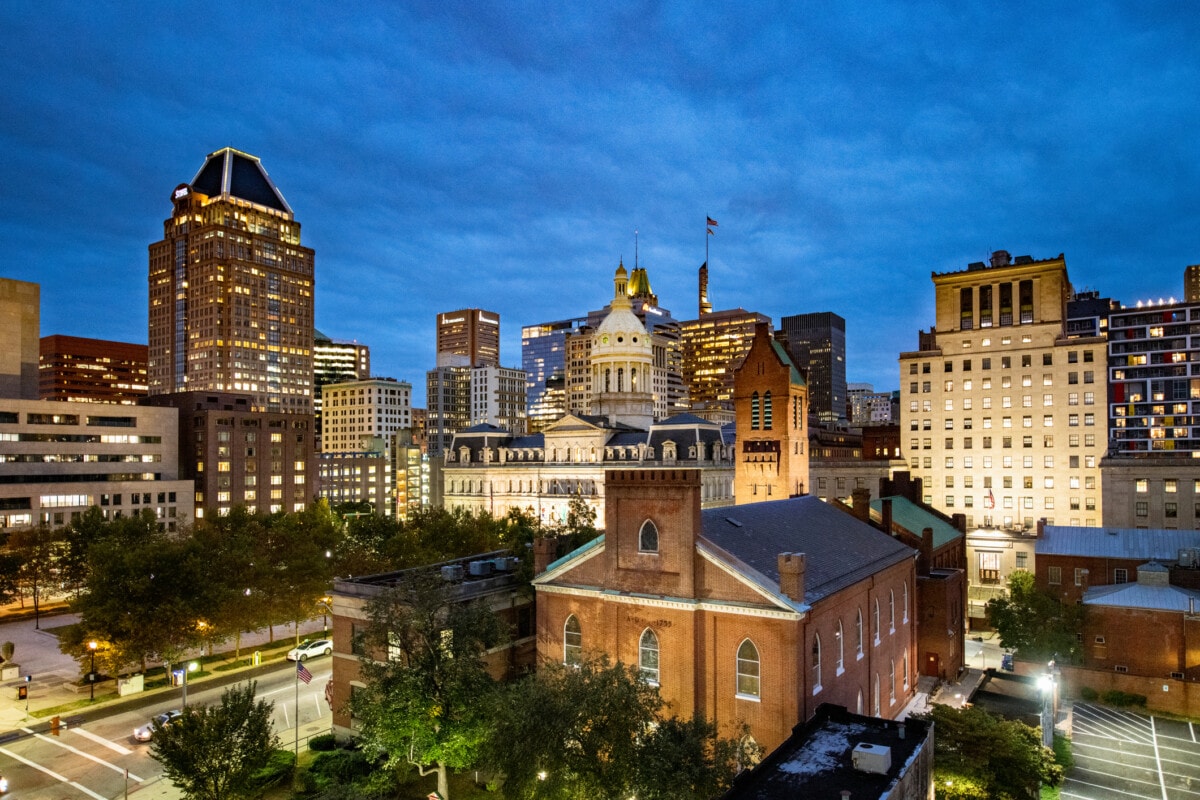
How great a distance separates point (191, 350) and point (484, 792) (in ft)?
617

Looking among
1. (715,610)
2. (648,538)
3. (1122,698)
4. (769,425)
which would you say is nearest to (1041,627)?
(1122,698)

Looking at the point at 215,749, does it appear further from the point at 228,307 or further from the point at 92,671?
the point at 228,307

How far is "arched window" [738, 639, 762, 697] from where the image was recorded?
110 ft

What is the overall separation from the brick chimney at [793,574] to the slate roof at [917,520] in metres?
30.1

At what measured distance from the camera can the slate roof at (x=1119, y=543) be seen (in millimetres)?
64250

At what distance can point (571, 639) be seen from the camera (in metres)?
39.2

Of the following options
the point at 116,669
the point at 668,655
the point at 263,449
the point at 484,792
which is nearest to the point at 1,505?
the point at 263,449

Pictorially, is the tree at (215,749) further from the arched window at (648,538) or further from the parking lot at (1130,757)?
the parking lot at (1130,757)

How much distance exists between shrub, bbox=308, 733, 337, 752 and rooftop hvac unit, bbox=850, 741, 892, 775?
29181 mm

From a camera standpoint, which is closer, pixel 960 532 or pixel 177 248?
pixel 960 532

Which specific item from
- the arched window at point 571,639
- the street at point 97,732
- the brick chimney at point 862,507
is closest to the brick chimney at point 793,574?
the arched window at point 571,639

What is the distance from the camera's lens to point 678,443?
10775 centimetres

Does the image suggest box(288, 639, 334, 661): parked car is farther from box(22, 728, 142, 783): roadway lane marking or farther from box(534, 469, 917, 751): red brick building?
box(534, 469, 917, 751): red brick building

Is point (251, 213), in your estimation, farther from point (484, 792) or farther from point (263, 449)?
point (484, 792)
